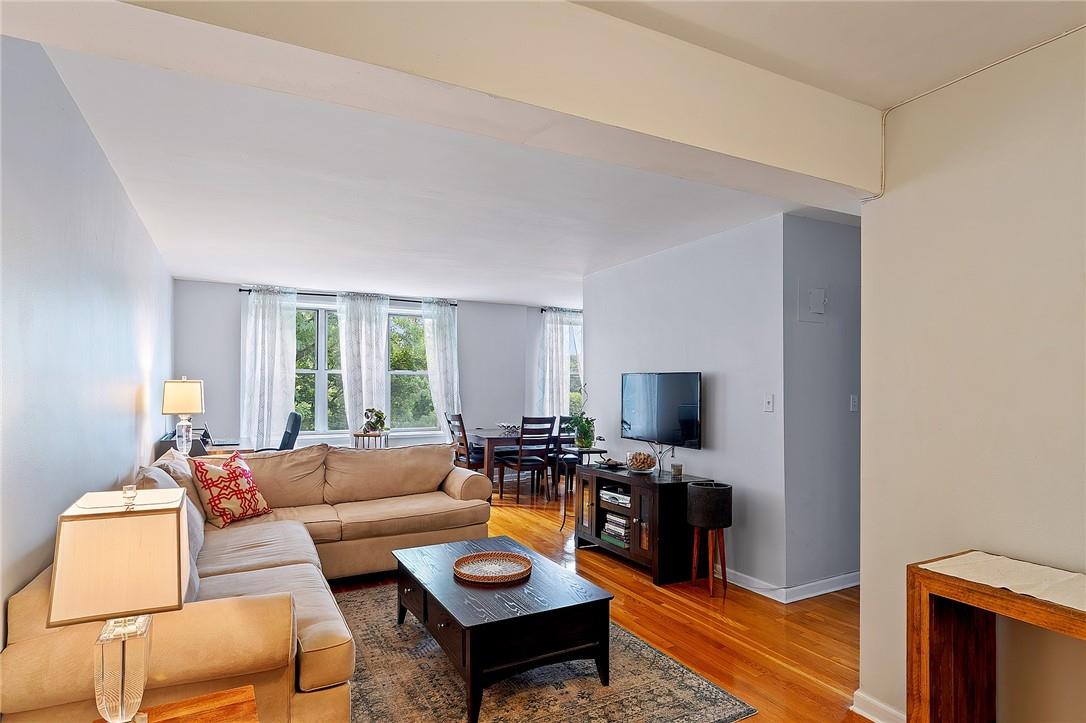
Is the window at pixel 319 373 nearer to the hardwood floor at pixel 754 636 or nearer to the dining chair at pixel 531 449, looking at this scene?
the dining chair at pixel 531 449

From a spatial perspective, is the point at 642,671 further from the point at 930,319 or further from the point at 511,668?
the point at 930,319

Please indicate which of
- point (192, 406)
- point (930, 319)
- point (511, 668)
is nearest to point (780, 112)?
point (930, 319)

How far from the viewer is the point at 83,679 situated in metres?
1.66

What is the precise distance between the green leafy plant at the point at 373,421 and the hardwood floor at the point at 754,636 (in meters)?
3.22

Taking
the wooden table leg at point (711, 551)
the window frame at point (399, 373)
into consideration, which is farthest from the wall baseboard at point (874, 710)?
the window frame at point (399, 373)

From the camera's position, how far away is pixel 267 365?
717 cm

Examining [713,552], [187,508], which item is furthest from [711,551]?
[187,508]

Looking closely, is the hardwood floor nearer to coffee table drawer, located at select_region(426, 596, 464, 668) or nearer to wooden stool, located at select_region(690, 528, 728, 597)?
wooden stool, located at select_region(690, 528, 728, 597)

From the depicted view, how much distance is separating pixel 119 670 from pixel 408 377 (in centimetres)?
681

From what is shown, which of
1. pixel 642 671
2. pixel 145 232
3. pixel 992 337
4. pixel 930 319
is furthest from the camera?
pixel 145 232

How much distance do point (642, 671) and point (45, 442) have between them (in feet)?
8.21

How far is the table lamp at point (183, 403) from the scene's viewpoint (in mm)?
4855

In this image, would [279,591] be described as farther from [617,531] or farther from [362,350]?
[362,350]

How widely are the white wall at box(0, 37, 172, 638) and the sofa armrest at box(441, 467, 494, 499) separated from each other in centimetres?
215
